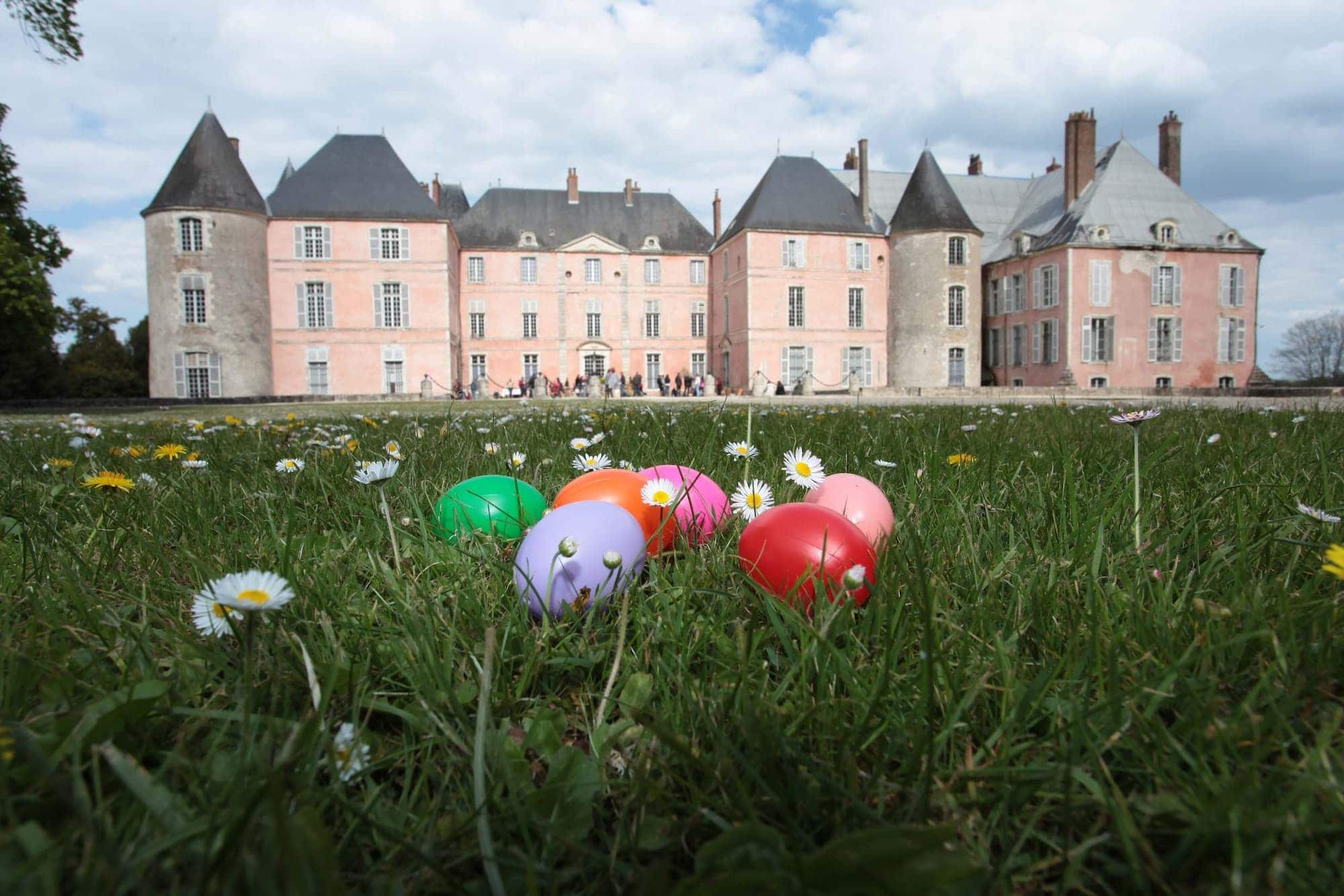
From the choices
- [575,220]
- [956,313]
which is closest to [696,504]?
[956,313]

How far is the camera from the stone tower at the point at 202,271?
1229 inches

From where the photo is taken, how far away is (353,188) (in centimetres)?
3556

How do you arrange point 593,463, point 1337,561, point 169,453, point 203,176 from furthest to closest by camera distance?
1. point 203,176
2. point 169,453
3. point 593,463
4. point 1337,561

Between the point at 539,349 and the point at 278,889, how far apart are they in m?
42.5

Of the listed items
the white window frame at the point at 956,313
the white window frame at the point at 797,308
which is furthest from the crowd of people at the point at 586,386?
the white window frame at the point at 956,313

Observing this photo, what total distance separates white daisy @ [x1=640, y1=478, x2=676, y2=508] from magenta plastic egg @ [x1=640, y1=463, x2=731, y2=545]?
0.03 m

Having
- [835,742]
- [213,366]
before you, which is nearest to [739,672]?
[835,742]

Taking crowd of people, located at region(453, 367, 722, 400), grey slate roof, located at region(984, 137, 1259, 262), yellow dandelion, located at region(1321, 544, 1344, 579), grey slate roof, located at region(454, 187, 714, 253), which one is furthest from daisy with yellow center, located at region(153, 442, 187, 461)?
grey slate roof, located at region(454, 187, 714, 253)

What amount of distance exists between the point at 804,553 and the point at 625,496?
1.78 ft

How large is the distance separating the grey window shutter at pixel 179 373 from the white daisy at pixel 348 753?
123 feet

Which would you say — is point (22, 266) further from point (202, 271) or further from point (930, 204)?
point (930, 204)

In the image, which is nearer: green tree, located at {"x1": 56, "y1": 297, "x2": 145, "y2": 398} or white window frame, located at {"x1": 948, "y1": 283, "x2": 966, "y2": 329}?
white window frame, located at {"x1": 948, "y1": 283, "x2": 966, "y2": 329}

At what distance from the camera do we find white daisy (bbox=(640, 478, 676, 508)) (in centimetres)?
165

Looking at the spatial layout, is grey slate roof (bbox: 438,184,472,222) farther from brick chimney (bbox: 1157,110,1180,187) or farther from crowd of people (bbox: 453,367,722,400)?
brick chimney (bbox: 1157,110,1180,187)
